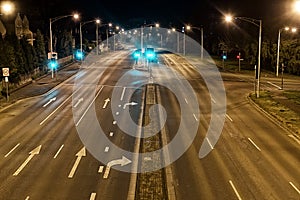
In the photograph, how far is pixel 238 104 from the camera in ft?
144

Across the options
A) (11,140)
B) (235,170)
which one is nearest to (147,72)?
(11,140)

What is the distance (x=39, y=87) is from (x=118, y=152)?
30905mm

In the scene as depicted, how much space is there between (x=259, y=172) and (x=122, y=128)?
12876 mm

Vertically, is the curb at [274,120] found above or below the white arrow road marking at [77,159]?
above

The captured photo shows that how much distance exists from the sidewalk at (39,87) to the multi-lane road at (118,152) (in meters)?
1.94

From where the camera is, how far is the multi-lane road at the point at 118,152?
2069 cm

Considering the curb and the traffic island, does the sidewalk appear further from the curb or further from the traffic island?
the traffic island

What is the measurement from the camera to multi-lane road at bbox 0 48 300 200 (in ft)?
67.9

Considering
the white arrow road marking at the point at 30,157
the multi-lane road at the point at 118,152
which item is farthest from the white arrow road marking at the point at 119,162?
the white arrow road marking at the point at 30,157

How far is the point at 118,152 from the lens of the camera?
1061 inches

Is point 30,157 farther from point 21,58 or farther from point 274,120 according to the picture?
point 21,58

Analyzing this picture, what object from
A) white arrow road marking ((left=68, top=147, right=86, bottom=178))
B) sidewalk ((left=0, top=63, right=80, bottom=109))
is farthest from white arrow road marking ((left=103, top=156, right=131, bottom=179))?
sidewalk ((left=0, top=63, right=80, bottom=109))

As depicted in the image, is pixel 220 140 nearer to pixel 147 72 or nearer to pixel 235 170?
pixel 235 170

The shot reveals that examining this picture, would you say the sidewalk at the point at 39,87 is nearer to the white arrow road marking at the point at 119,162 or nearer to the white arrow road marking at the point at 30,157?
the white arrow road marking at the point at 30,157
